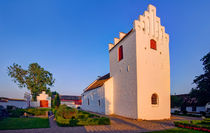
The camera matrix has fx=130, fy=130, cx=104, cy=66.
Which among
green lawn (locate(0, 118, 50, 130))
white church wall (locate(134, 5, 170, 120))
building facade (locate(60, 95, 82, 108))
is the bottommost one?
building facade (locate(60, 95, 82, 108))

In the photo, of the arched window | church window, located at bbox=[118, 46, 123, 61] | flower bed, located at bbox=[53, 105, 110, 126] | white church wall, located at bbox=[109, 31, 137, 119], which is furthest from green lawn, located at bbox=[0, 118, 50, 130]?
church window, located at bbox=[118, 46, 123, 61]

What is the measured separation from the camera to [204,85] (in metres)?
19.5

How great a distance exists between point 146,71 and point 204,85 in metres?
11.0

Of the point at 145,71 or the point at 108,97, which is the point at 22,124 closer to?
the point at 108,97

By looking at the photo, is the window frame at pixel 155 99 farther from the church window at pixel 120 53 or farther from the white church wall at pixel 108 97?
the white church wall at pixel 108 97

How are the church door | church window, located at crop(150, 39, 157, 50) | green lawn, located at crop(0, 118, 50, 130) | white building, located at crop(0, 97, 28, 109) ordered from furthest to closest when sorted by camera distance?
the church door → white building, located at crop(0, 97, 28, 109) → church window, located at crop(150, 39, 157, 50) → green lawn, located at crop(0, 118, 50, 130)

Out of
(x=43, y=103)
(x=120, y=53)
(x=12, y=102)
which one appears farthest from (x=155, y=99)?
(x=43, y=103)

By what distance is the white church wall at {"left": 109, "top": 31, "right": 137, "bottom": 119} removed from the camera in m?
15.6

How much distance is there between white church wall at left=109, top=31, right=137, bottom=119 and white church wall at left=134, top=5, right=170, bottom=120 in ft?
2.38

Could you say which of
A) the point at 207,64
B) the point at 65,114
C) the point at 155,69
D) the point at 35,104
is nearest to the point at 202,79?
the point at 207,64

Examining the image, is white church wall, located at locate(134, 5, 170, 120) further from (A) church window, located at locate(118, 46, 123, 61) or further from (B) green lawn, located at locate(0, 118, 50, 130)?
(B) green lawn, located at locate(0, 118, 50, 130)

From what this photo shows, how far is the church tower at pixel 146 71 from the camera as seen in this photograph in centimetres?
1496

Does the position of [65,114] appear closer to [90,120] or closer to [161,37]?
[90,120]

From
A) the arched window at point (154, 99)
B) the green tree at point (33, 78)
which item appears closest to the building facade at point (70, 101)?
the green tree at point (33, 78)
